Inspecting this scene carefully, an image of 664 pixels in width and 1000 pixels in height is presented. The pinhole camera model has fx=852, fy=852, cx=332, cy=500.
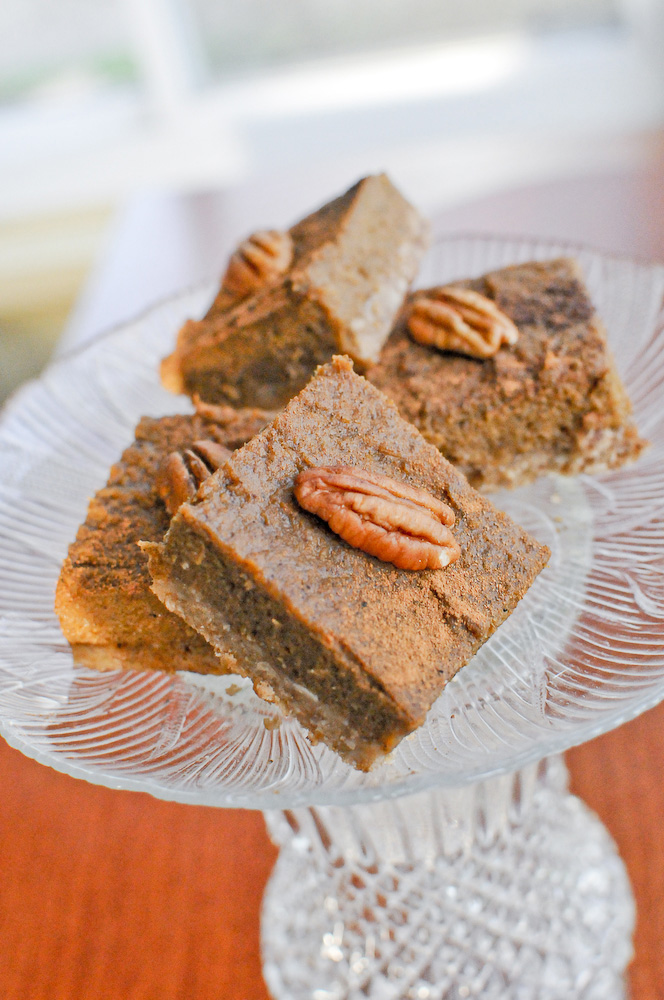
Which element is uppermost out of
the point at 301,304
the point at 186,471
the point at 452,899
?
the point at 301,304

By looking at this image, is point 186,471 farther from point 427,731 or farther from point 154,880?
point 154,880

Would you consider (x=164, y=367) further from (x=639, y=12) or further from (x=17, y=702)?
(x=639, y=12)

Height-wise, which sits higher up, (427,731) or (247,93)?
(247,93)

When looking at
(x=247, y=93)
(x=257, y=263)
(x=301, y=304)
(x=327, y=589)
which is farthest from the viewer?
(x=247, y=93)

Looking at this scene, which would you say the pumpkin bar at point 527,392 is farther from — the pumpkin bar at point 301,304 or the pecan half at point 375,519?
the pecan half at point 375,519

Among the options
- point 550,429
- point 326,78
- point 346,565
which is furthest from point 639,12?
point 346,565

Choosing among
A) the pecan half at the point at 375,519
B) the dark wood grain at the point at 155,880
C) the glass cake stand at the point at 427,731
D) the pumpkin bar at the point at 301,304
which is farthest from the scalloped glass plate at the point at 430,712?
the dark wood grain at the point at 155,880

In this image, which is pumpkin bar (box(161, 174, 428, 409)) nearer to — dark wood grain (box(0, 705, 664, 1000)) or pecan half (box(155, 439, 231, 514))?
pecan half (box(155, 439, 231, 514))

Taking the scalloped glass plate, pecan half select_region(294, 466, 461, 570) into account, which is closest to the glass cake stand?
the scalloped glass plate

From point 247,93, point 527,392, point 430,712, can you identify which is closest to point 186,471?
point 430,712
